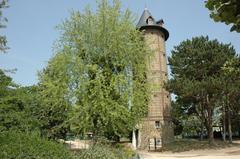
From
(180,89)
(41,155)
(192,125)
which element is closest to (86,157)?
(41,155)

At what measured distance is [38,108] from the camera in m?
25.9

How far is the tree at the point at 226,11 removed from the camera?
9.21ft

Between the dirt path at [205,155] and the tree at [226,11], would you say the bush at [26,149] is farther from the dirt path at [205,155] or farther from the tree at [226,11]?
the dirt path at [205,155]

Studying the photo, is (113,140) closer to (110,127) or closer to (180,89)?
(110,127)

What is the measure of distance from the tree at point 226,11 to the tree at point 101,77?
15.1 meters

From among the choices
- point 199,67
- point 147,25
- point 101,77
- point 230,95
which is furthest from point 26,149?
point 147,25

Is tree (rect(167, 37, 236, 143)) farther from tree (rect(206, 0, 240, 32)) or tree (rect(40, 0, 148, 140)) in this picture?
tree (rect(206, 0, 240, 32))

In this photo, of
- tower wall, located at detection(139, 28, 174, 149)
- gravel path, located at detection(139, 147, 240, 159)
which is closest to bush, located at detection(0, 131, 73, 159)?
gravel path, located at detection(139, 147, 240, 159)

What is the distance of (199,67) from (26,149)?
95.1 ft

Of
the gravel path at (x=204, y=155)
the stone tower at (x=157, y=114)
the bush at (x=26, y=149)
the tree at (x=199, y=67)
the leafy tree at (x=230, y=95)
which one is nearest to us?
the bush at (x=26, y=149)

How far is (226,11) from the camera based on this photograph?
284cm

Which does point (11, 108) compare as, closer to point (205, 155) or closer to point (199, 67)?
point (205, 155)

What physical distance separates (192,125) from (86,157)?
50.2 meters

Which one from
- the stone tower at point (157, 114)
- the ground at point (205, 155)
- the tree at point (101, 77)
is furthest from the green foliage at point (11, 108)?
the stone tower at point (157, 114)
